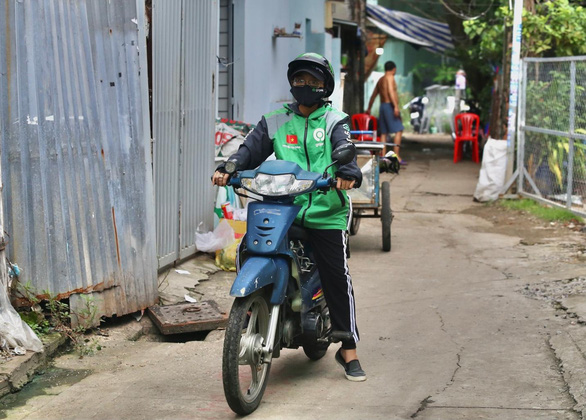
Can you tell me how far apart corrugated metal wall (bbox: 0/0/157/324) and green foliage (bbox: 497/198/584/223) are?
6607mm

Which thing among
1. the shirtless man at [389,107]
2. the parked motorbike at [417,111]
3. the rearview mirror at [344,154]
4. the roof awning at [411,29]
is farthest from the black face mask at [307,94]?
the parked motorbike at [417,111]

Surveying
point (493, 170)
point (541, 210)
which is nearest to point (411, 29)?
point (493, 170)

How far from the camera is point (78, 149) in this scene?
230 inches

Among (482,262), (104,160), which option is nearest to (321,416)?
(104,160)

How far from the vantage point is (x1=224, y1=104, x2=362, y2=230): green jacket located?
500cm

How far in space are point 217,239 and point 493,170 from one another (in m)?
6.24

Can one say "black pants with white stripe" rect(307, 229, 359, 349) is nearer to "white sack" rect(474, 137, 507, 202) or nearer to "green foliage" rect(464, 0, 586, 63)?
"white sack" rect(474, 137, 507, 202)

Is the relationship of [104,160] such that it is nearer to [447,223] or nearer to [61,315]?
[61,315]

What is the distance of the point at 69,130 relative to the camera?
5.79 meters

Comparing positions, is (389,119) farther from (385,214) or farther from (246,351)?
(246,351)

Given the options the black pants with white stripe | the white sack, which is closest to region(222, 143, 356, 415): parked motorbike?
the black pants with white stripe

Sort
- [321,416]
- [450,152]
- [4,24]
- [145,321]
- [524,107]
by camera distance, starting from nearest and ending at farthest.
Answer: [321,416] < [4,24] < [145,321] < [524,107] < [450,152]

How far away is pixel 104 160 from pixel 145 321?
4.19 feet

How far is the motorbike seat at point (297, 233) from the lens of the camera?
498cm
